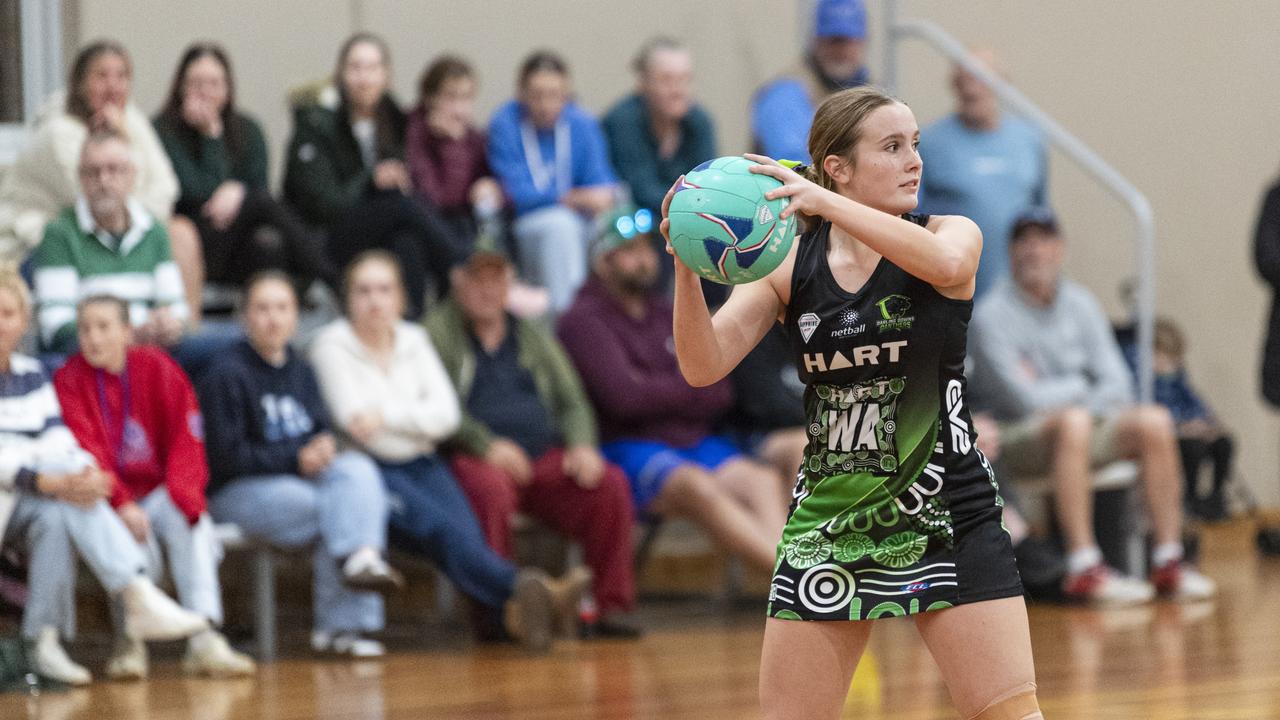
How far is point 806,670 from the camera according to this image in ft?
9.76

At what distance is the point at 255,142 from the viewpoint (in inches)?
278

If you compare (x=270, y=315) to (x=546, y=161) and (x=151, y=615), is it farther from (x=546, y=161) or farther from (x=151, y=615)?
(x=546, y=161)

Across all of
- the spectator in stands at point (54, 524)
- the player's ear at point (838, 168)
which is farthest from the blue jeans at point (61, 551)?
the player's ear at point (838, 168)

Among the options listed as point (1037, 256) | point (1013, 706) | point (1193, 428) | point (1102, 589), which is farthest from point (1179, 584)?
point (1013, 706)

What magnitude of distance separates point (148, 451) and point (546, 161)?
2455 mm

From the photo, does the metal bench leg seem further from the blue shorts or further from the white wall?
the white wall

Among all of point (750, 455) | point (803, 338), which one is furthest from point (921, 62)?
point (803, 338)

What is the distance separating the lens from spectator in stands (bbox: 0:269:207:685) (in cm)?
546

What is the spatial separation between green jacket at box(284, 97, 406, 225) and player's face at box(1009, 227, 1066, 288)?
2778 mm

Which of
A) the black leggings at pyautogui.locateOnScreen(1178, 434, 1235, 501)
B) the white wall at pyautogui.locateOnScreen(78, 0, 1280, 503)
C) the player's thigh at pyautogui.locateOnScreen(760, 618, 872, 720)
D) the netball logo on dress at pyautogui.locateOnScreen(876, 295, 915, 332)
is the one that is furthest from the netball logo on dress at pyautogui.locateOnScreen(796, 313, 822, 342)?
the black leggings at pyautogui.locateOnScreen(1178, 434, 1235, 501)

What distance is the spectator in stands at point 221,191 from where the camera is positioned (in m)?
6.80

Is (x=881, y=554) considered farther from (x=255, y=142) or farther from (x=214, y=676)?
(x=255, y=142)

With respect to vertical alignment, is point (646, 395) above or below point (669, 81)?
below

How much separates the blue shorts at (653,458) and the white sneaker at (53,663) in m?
2.38
